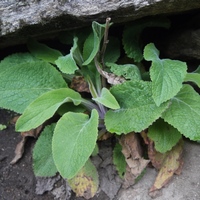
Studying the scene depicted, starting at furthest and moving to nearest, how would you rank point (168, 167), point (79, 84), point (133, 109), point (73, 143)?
point (79, 84), point (168, 167), point (133, 109), point (73, 143)

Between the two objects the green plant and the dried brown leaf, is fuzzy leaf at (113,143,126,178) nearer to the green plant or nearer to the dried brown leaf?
the green plant

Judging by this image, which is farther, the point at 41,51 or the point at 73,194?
the point at 41,51

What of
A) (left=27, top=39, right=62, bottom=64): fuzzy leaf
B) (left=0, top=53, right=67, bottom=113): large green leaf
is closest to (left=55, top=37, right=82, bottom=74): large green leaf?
(left=0, top=53, right=67, bottom=113): large green leaf

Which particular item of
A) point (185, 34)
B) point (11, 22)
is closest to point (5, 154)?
point (11, 22)

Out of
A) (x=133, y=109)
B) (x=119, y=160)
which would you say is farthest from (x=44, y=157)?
(x=133, y=109)

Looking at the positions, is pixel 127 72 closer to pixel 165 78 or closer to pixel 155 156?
pixel 165 78

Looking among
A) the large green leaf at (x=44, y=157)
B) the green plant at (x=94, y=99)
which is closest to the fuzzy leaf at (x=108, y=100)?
the green plant at (x=94, y=99)

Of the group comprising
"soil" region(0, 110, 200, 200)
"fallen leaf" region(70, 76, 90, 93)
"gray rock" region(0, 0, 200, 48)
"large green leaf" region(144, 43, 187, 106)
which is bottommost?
"soil" region(0, 110, 200, 200)
